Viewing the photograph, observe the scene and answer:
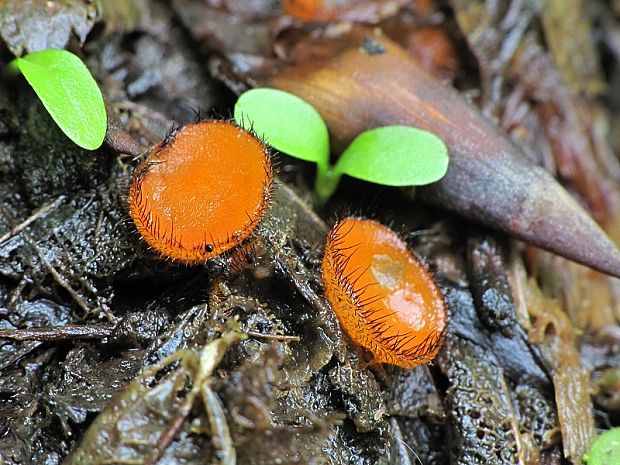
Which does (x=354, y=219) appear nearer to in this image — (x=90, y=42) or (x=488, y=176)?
(x=488, y=176)

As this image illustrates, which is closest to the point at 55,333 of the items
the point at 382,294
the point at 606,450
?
the point at 382,294

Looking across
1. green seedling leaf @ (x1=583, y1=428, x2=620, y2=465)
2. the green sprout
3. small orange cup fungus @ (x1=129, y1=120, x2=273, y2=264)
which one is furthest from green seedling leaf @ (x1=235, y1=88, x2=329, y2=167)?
green seedling leaf @ (x1=583, y1=428, x2=620, y2=465)

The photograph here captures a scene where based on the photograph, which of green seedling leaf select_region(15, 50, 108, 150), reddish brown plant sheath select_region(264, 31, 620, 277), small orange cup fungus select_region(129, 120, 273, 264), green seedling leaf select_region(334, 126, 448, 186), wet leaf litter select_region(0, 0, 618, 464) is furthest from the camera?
reddish brown plant sheath select_region(264, 31, 620, 277)

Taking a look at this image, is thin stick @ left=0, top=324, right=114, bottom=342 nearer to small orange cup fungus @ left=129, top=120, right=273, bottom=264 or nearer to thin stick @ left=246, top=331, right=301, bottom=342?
small orange cup fungus @ left=129, top=120, right=273, bottom=264

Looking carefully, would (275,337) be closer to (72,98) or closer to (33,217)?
(33,217)

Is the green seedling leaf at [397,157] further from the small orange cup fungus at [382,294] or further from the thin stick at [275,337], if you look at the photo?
the thin stick at [275,337]

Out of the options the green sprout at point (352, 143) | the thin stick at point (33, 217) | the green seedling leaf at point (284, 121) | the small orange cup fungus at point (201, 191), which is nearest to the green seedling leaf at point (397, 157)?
the green sprout at point (352, 143)
